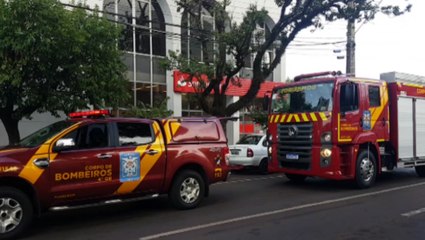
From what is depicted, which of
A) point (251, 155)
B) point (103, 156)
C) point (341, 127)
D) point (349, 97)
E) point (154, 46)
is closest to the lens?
point (103, 156)

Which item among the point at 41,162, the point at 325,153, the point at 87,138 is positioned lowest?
the point at 325,153

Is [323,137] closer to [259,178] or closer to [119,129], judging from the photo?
[259,178]

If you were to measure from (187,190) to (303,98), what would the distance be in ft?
14.2

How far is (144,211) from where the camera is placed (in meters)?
9.18

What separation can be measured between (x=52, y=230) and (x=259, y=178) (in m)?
7.98

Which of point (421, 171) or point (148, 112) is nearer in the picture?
point (421, 171)

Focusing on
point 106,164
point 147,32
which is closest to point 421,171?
point 106,164

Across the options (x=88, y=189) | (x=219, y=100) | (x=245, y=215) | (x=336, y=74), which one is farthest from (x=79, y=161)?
(x=219, y=100)

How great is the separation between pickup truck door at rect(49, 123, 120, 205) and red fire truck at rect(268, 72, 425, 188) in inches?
208

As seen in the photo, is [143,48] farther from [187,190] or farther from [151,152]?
[151,152]

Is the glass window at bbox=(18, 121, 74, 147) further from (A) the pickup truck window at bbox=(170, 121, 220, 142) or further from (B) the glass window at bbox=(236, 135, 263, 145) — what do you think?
(B) the glass window at bbox=(236, 135, 263, 145)

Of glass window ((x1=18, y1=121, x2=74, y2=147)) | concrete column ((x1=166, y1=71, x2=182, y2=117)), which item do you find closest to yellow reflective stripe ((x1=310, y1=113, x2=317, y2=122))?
glass window ((x1=18, y1=121, x2=74, y2=147))

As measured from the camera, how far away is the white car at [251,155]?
1546 cm

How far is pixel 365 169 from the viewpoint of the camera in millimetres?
11758
